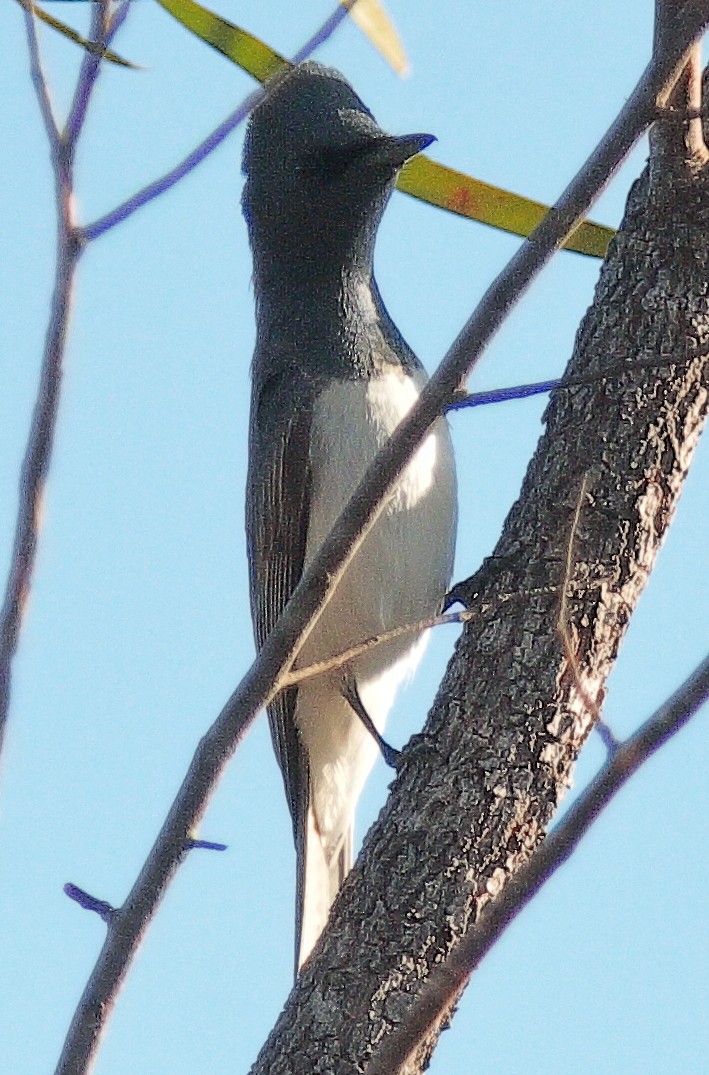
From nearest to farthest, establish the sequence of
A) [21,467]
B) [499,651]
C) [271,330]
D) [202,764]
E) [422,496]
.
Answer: [21,467] < [202,764] < [499,651] < [422,496] < [271,330]

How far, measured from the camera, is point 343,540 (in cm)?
244

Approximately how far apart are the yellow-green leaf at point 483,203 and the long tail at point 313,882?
6.12 ft

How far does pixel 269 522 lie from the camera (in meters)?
4.15

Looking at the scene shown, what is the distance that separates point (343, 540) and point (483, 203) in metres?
1.58

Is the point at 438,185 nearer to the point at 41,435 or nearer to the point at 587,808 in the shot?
the point at 41,435

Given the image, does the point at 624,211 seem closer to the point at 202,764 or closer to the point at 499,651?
the point at 499,651

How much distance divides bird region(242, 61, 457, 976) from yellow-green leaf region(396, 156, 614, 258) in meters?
0.14

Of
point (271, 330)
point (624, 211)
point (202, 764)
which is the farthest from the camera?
point (271, 330)

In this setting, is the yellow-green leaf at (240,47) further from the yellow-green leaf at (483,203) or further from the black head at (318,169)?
the black head at (318,169)

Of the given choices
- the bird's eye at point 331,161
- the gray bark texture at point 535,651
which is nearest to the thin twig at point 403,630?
the gray bark texture at point 535,651

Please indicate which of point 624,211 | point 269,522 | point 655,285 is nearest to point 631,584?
point 655,285

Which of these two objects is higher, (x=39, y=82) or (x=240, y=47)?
(x=240, y=47)

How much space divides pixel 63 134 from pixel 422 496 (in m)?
2.01

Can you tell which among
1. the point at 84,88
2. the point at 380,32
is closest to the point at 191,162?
the point at 84,88
